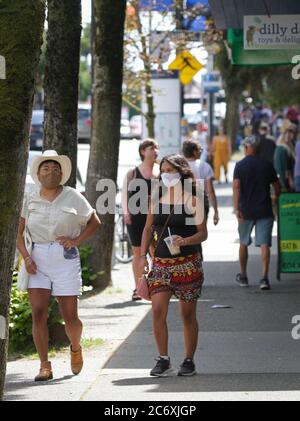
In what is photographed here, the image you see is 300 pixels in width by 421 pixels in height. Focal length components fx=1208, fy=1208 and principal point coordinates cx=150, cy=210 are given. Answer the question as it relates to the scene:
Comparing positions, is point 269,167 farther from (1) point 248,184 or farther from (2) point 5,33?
(2) point 5,33

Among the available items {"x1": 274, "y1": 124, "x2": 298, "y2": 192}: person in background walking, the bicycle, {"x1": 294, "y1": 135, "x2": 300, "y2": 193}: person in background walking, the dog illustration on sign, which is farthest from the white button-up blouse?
{"x1": 274, "y1": 124, "x2": 298, "y2": 192}: person in background walking

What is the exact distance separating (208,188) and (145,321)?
236cm

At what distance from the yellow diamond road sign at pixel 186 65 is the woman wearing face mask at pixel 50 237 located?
1292 centimetres

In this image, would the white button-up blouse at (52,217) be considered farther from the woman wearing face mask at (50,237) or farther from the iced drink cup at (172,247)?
the iced drink cup at (172,247)

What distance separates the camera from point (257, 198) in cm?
1454

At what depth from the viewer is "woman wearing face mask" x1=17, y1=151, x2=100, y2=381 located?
9.35 metres

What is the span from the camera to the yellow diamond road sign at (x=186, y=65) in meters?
22.1

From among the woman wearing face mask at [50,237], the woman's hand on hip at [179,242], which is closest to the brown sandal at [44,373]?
the woman wearing face mask at [50,237]

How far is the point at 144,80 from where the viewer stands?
2252cm

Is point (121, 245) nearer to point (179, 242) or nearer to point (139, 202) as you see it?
point (139, 202)

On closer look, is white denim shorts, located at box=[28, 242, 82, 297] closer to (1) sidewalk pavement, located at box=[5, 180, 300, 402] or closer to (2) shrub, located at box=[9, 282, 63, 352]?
(1) sidewalk pavement, located at box=[5, 180, 300, 402]

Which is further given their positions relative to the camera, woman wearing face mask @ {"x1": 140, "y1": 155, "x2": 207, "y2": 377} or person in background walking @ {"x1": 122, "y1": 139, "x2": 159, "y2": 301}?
person in background walking @ {"x1": 122, "y1": 139, "x2": 159, "y2": 301}

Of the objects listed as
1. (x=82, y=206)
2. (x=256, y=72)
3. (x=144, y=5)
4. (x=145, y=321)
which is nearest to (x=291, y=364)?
(x=82, y=206)

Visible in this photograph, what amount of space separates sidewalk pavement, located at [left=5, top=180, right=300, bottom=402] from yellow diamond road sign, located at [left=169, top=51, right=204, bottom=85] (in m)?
7.02
